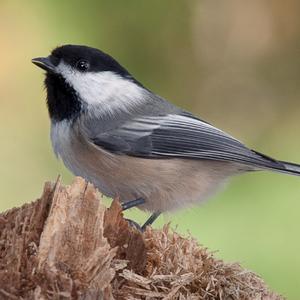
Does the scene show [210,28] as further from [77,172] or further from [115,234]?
[115,234]

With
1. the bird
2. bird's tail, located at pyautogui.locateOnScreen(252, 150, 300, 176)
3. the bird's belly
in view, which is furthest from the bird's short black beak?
bird's tail, located at pyautogui.locateOnScreen(252, 150, 300, 176)

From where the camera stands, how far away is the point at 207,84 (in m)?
2.69

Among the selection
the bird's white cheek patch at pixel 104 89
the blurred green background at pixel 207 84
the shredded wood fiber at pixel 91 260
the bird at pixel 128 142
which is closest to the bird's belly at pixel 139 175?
the bird at pixel 128 142

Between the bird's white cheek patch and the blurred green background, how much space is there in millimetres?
397

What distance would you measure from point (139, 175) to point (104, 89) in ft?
0.71

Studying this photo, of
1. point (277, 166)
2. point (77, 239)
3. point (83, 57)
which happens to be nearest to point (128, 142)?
point (83, 57)

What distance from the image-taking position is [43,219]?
3.37 feet

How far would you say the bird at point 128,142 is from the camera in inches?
62.3

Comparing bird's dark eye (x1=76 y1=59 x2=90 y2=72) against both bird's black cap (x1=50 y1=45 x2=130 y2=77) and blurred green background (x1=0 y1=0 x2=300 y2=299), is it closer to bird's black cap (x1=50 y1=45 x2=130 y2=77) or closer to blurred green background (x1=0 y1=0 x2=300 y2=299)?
bird's black cap (x1=50 y1=45 x2=130 y2=77)

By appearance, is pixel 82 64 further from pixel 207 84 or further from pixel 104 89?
pixel 207 84

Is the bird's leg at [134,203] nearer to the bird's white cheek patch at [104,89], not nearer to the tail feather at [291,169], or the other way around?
the bird's white cheek patch at [104,89]

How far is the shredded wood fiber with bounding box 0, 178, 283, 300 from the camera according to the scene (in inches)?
38.6

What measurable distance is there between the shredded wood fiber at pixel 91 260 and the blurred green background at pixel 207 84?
0.76 metres

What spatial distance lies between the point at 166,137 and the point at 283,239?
0.50 metres
